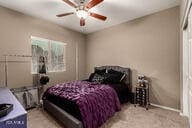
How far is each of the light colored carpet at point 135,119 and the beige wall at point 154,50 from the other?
19.9 inches

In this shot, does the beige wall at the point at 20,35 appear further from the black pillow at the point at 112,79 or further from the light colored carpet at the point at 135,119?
the black pillow at the point at 112,79

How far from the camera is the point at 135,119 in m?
2.73

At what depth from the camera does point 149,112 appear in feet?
10.2

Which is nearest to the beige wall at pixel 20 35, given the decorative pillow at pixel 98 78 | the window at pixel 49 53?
the window at pixel 49 53

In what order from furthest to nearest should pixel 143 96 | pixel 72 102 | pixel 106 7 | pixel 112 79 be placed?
1. pixel 112 79
2. pixel 143 96
3. pixel 106 7
4. pixel 72 102

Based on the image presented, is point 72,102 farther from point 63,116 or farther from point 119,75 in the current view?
point 119,75

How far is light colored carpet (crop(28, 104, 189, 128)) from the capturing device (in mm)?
2471

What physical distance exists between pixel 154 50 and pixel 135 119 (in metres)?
1.99

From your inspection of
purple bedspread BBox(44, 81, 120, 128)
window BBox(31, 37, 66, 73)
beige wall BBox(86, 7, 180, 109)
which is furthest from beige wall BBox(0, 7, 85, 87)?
beige wall BBox(86, 7, 180, 109)

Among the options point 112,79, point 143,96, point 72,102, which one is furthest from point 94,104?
point 143,96

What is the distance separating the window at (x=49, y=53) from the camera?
3.85 metres

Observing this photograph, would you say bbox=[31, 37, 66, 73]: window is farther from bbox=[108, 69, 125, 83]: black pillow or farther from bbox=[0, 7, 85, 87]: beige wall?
bbox=[108, 69, 125, 83]: black pillow

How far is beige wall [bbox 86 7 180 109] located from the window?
1.90 meters

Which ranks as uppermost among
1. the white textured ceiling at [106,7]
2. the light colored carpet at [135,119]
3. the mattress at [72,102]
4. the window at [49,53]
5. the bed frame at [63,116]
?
the white textured ceiling at [106,7]
